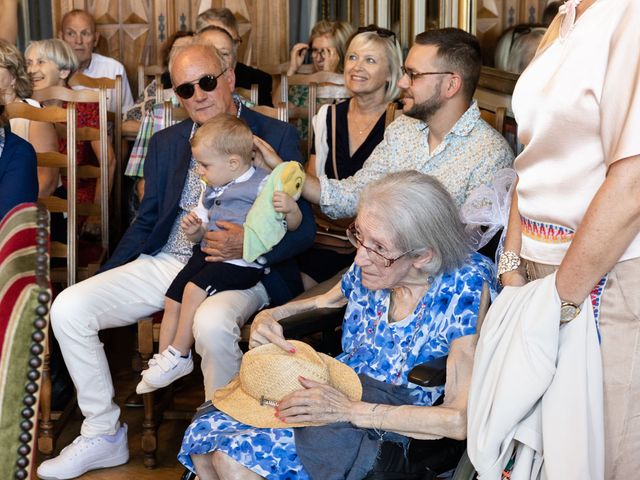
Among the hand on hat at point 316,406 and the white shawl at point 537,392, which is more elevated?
the white shawl at point 537,392

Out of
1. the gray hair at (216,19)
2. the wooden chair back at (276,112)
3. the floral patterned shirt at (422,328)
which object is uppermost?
the gray hair at (216,19)

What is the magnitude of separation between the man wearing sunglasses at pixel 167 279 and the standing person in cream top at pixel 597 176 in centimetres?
153

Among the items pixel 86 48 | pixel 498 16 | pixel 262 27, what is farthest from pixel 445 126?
pixel 262 27

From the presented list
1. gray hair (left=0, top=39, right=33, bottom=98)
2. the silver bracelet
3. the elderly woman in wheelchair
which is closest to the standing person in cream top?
the elderly woman in wheelchair

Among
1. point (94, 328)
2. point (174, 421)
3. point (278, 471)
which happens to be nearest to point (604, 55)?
point (278, 471)

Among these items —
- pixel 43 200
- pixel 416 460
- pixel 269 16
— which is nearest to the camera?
pixel 416 460

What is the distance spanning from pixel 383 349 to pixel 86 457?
1405 millimetres

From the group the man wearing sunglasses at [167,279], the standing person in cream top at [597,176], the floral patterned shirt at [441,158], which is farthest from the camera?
the man wearing sunglasses at [167,279]

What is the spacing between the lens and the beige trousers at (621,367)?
1.86 metres

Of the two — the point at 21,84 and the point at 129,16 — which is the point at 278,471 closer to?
the point at 21,84

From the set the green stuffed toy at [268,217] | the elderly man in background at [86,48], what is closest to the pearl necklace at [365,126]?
the green stuffed toy at [268,217]

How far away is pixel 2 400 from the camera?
157 cm

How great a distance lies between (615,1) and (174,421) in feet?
8.89

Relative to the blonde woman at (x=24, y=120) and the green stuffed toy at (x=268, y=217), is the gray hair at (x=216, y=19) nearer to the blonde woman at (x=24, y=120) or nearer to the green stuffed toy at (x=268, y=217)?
the blonde woman at (x=24, y=120)
